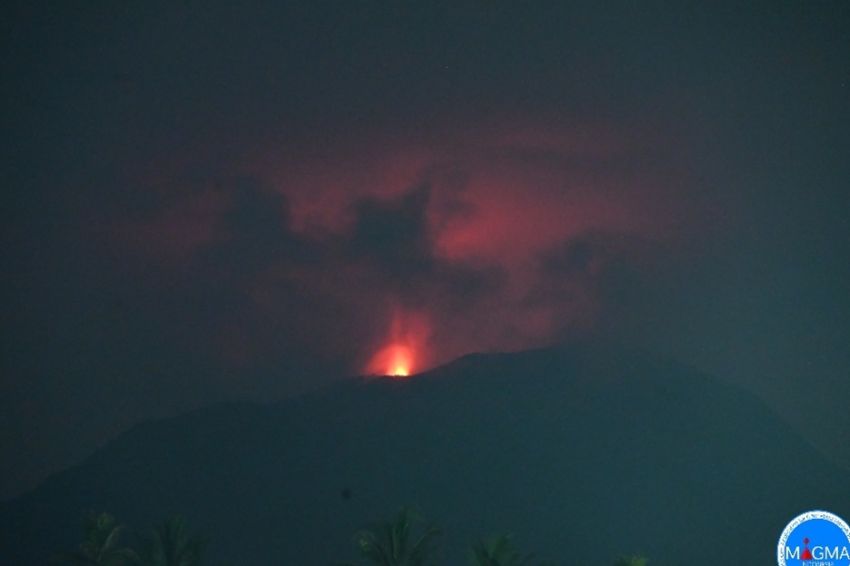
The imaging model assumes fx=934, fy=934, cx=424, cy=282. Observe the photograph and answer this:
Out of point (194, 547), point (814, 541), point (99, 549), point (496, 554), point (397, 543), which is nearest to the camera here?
point (814, 541)

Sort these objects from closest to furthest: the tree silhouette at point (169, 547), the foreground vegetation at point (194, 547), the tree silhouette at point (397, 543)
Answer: the foreground vegetation at point (194, 547)
the tree silhouette at point (397, 543)
the tree silhouette at point (169, 547)

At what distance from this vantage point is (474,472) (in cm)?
8581

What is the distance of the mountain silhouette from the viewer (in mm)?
76375

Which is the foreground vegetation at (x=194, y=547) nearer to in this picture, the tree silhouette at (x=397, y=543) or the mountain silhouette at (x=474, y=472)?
the tree silhouette at (x=397, y=543)

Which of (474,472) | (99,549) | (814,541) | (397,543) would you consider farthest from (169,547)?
(474,472)

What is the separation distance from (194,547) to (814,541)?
86.1ft

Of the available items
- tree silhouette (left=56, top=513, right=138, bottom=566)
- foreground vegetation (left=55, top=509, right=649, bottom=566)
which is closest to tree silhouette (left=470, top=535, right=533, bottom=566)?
foreground vegetation (left=55, top=509, right=649, bottom=566)

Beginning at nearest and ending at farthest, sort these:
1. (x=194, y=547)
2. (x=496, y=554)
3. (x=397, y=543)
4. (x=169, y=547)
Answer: (x=496, y=554), (x=397, y=543), (x=169, y=547), (x=194, y=547)

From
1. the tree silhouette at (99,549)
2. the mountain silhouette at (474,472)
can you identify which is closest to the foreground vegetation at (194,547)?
the tree silhouette at (99,549)

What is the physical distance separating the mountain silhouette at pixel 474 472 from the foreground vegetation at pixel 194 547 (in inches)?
1155

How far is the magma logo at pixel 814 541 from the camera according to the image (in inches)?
1324

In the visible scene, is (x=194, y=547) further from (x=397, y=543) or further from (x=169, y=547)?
(x=397, y=543)

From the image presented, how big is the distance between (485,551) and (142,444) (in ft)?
186

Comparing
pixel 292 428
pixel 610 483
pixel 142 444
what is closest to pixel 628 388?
pixel 610 483
